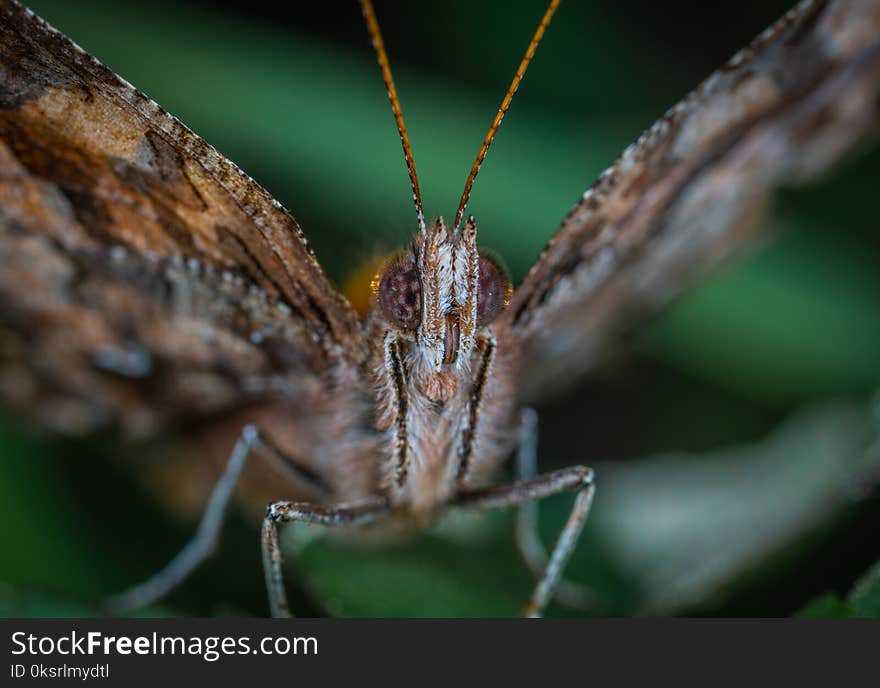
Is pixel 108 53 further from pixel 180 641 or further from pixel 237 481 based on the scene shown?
pixel 180 641

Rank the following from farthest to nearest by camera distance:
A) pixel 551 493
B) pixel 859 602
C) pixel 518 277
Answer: pixel 518 277 < pixel 551 493 < pixel 859 602

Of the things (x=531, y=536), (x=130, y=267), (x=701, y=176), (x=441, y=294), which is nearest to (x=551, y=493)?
(x=531, y=536)

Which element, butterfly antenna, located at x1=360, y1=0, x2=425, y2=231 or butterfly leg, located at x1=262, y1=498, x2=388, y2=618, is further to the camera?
butterfly leg, located at x1=262, y1=498, x2=388, y2=618

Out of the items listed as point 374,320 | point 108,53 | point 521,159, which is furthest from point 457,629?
point 108,53

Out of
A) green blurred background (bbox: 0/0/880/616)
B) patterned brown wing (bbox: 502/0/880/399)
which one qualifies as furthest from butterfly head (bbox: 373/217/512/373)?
green blurred background (bbox: 0/0/880/616)

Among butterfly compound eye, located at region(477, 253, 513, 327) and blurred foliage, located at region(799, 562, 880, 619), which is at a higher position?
butterfly compound eye, located at region(477, 253, 513, 327)

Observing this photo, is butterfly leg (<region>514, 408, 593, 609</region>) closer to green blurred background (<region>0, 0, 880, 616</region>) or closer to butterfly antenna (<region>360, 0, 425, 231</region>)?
green blurred background (<region>0, 0, 880, 616</region>)

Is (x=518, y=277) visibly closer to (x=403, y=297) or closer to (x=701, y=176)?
(x=701, y=176)

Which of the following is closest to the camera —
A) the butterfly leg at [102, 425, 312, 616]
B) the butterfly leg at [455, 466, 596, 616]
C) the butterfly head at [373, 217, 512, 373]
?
the butterfly head at [373, 217, 512, 373]
